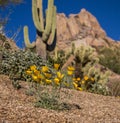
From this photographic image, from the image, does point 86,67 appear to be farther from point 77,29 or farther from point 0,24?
point 77,29

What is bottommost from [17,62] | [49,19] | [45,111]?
[45,111]

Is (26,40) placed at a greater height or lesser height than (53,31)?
lesser

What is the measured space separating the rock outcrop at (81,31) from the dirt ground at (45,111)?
47073 millimetres

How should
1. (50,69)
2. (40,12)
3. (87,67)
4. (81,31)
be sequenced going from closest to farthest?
(50,69) < (87,67) < (40,12) < (81,31)

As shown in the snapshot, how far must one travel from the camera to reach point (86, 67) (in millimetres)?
14680

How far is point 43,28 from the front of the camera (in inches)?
698

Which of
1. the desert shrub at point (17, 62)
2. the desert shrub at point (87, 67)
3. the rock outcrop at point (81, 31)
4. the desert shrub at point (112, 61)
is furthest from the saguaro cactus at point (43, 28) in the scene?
the rock outcrop at point (81, 31)

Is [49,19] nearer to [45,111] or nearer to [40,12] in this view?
[40,12]

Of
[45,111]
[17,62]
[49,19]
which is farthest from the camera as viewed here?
[49,19]

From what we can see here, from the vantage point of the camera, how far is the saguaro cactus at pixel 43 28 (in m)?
16.9

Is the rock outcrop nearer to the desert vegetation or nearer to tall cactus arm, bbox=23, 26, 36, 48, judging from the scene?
tall cactus arm, bbox=23, 26, 36, 48

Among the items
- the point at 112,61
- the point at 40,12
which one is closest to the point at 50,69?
the point at 40,12

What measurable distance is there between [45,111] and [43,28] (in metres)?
11.7

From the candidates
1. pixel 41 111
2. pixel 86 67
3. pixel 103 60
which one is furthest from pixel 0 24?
pixel 103 60
